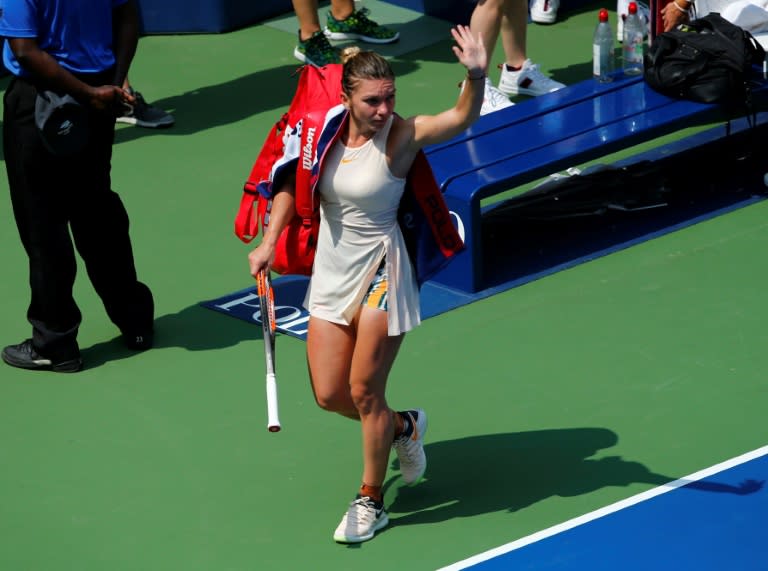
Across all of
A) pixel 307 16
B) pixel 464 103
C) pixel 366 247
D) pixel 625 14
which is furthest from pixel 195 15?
pixel 464 103

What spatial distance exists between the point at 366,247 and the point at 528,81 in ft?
17.2

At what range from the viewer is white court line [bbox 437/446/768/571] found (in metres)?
6.10

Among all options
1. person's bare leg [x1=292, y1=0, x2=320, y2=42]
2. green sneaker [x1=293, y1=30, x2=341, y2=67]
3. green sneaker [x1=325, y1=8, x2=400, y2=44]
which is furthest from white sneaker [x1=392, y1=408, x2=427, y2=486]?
green sneaker [x1=325, y1=8, x2=400, y2=44]

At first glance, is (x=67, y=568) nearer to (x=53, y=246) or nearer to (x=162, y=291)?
(x=53, y=246)

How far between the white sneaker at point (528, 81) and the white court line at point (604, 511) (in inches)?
189

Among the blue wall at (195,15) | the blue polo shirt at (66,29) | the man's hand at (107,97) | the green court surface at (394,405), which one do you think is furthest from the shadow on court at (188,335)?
the blue wall at (195,15)

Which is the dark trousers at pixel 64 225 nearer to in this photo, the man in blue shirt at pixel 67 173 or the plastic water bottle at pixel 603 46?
the man in blue shirt at pixel 67 173

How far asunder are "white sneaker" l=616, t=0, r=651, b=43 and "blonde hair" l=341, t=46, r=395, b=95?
16.8 ft

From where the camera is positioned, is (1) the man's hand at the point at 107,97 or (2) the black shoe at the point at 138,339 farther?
(2) the black shoe at the point at 138,339

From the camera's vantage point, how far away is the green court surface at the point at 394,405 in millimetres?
6391

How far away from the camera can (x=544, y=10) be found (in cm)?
1246

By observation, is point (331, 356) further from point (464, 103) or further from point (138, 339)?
point (138, 339)

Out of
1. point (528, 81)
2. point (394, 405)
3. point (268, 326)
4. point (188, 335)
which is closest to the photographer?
point (268, 326)

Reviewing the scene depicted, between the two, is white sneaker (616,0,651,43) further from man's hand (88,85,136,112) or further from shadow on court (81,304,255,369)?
man's hand (88,85,136,112)
